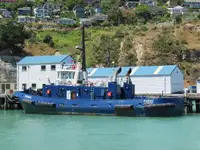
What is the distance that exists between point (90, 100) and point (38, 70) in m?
14.1

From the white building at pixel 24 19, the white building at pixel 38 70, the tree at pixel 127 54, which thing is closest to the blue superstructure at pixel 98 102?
the white building at pixel 38 70

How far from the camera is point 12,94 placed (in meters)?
55.4

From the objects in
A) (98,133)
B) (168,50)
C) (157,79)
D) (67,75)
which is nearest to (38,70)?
(67,75)

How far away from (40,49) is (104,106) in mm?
37305

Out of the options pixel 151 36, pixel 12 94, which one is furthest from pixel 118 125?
pixel 151 36

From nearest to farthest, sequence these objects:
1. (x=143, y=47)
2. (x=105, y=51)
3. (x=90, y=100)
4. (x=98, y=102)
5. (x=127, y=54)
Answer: (x=98, y=102) < (x=90, y=100) < (x=127, y=54) < (x=143, y=47) < (x=105, y=51)

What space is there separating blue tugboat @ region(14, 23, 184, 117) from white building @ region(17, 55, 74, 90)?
7.49 meters

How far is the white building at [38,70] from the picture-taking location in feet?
188

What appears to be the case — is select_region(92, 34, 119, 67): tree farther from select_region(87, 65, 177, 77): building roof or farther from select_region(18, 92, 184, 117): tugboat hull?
select_region(18, 92, 184, 117): tugboat hull

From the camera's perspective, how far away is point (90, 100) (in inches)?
1796

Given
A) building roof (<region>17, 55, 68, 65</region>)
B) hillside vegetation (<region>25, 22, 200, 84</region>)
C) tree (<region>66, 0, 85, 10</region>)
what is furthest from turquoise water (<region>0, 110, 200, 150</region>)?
tree (<region>66, 0, 85, 10</region>)

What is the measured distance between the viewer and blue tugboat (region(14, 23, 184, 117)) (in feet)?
143

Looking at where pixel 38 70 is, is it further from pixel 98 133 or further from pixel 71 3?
pixel 71 3

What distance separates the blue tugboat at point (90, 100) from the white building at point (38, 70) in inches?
295
